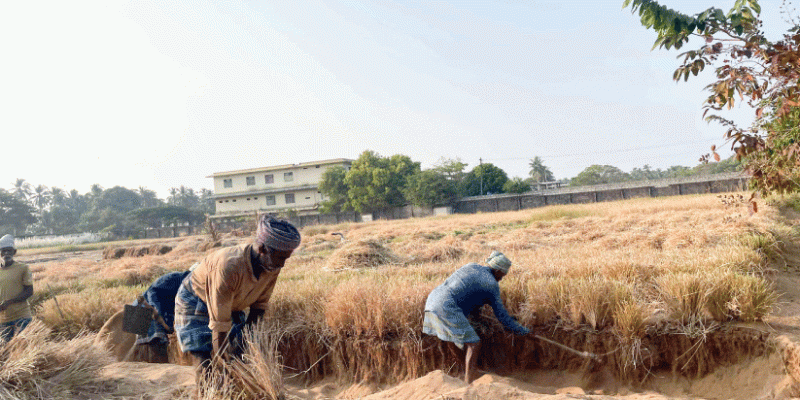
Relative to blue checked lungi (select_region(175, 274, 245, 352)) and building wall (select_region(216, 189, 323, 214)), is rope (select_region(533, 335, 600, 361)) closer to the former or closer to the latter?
blue checked lungi (select_region(175, 274, 245, 352))

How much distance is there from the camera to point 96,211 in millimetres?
62625

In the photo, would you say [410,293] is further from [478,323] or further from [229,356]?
[229,356]

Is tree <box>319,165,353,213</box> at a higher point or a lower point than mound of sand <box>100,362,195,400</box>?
higher

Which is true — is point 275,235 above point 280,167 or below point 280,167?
below

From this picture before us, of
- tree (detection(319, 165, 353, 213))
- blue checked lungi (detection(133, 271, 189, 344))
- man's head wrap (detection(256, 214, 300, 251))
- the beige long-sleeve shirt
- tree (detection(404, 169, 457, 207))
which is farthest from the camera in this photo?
tree (detection(319, 165, 353, 213))

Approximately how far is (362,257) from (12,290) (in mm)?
6166

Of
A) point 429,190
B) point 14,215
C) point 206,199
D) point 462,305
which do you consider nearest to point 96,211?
point 14,215

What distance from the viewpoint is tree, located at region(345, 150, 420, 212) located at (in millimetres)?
40031

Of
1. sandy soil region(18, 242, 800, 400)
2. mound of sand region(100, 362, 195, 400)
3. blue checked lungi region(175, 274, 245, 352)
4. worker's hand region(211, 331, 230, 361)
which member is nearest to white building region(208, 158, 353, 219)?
mound of sand region(100, 362, 195, 400)

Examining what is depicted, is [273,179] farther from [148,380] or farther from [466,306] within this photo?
[466,306]

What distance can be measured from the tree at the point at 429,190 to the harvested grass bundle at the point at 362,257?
26.6m

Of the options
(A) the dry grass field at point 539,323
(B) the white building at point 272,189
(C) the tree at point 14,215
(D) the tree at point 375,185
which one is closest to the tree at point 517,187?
(D) the tree at point 375,185

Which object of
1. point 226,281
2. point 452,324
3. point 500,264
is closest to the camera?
point 226,281

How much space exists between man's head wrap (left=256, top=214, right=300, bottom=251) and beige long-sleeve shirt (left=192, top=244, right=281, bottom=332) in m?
0.21
